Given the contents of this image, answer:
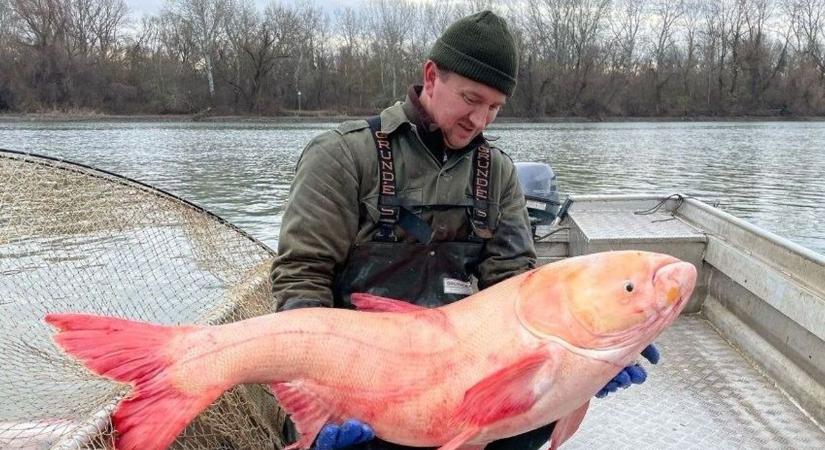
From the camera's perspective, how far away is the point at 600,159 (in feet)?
85.7

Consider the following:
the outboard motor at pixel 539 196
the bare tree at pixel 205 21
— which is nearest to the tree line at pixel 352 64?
the bare tree at pixel 205 21

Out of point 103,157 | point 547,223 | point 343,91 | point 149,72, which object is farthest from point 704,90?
point 547,223

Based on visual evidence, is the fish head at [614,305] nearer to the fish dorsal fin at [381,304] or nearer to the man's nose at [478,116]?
the fish dorsal fin at [381,304]

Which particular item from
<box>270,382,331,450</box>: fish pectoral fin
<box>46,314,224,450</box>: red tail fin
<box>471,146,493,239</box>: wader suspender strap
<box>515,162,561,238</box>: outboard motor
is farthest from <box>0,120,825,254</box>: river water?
<box>46,314,224,450</box>: red tail fin

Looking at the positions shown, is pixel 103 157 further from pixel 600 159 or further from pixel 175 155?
pixel 600 159

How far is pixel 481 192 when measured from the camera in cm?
294

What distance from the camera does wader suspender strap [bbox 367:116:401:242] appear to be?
9.02 feet

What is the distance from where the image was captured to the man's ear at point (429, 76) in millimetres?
2789

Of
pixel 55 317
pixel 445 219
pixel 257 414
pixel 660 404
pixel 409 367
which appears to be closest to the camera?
pixel 55 317

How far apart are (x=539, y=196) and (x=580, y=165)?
1898 centimetres

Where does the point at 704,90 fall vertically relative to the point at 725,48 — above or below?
below

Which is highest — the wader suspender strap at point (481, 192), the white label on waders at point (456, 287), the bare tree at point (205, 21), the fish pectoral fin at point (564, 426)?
the bare tree at point (205, 21)

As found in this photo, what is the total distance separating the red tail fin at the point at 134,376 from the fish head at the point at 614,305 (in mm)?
1045

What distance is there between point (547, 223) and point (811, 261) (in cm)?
227
